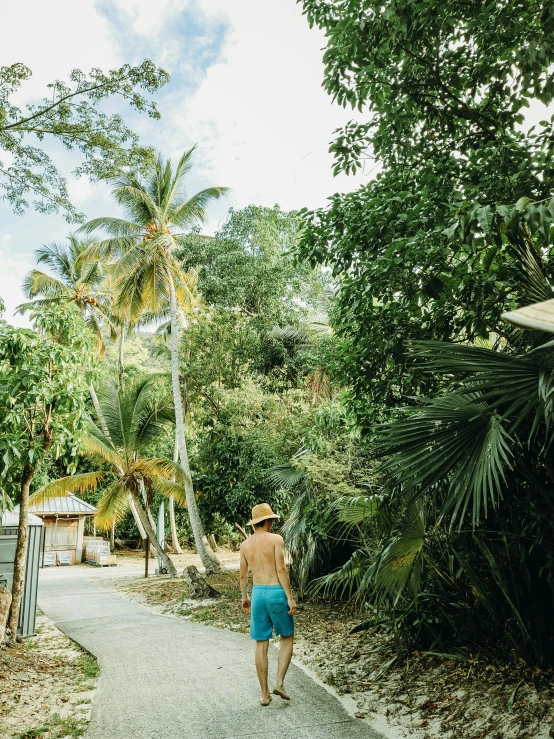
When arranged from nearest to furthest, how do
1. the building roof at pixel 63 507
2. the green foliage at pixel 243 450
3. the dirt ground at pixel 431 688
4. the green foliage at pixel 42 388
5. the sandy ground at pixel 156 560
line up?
the dirt ground at pixel 431 688
the green foliage at pixel 42 388
the green foliage at pixel 243 450
the sandy ground at pixel 156 560
the building roof at pixel 63 507

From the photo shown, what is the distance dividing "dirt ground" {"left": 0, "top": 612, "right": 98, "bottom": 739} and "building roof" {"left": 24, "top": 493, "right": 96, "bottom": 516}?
757 inches

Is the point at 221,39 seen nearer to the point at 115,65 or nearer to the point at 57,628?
the point at 115,65

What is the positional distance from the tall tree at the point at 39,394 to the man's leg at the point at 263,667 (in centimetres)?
369

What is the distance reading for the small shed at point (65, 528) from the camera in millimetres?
26688

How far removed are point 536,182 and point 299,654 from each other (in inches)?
238

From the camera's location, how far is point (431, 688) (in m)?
5.16

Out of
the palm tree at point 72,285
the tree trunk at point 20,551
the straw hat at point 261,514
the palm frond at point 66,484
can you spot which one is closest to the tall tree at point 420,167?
the straw hat at point 261,514

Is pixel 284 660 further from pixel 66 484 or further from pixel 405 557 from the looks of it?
pixel 66 484

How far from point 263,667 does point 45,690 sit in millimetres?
2503

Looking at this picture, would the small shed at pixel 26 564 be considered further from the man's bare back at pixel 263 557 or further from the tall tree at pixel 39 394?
the man's bare back at pixel 263 557

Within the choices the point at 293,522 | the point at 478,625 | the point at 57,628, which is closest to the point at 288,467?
the point at 293,522

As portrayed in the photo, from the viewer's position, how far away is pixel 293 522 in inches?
Answer: 421

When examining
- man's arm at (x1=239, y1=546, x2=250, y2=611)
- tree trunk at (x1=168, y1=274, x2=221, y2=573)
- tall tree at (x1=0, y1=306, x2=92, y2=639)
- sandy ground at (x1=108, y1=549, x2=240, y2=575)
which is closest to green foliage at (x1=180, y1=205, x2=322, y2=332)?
tree trunk at (x1=168, y1=274, x2=221, y2=573)

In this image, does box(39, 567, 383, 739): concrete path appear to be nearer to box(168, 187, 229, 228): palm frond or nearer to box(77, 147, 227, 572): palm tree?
box(77, 147, 227, 572): palm tree
